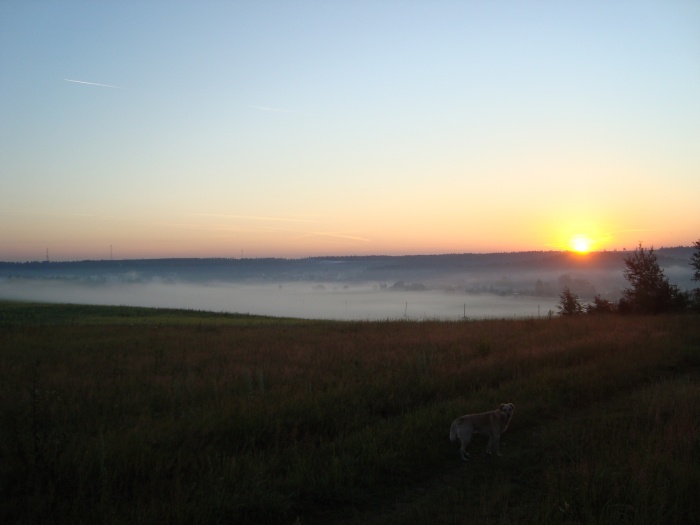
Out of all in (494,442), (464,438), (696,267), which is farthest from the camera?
(696,267)

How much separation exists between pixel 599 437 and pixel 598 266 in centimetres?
16000

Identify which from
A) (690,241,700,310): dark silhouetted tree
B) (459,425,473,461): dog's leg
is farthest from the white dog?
(690,241,700,310): dark silhouetted tree

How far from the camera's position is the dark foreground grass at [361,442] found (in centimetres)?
548

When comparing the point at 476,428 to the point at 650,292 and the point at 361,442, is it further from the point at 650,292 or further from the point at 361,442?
the point at 650,292

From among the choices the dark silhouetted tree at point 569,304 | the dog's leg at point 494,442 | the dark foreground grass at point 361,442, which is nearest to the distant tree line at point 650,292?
the dark silhouetted tree at point 569,304

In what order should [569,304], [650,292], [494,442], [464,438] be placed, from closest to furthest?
1. [464,438]
2. [494,442]
3. [650,292]
4. [569,304]

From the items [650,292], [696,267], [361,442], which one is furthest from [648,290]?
[361,442]

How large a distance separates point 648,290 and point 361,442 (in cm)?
3226

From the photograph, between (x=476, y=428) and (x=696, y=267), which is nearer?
(x=476, y=428)

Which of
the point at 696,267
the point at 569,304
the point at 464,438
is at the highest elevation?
the point at 696,267

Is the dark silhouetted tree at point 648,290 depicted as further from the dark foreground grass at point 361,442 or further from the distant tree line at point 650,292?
the dark foreground grass at point 361,442

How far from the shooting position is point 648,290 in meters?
33.3

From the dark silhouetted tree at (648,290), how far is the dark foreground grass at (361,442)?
67.3 ft

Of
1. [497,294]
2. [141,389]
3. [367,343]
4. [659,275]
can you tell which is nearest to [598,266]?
[497,294]
